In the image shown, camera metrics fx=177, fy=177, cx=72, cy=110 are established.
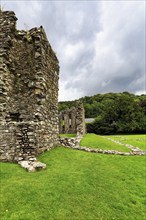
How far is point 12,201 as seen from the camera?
568cm

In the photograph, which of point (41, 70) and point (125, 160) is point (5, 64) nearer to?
point (41, 70)

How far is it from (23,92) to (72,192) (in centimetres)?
714

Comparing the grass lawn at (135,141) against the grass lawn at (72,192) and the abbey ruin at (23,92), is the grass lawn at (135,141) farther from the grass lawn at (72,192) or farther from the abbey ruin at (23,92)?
the abbey ruin at (23,92)

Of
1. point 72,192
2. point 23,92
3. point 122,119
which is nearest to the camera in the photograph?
point 72,192

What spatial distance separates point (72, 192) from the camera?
21.8ft

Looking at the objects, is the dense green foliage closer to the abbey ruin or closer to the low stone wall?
the low stone wall

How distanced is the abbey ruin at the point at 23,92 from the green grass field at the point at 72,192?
1196mm

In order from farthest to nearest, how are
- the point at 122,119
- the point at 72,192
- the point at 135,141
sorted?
1. the point at 122,119
2. the point at 135,141
3. the point at 72,192

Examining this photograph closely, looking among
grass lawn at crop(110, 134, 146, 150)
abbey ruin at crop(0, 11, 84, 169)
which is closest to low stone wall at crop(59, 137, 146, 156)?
abbey ruin at crop(0, 11, 84, 169)

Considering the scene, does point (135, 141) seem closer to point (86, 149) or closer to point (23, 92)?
point (86, 149)

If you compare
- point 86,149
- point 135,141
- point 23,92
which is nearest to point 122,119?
point 135,141

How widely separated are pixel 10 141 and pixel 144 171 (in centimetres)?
769

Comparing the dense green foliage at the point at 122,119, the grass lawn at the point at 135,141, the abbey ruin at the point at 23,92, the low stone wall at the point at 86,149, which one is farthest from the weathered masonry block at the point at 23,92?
the dense green foliage at the point at 122,119

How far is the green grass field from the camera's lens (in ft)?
17.8
